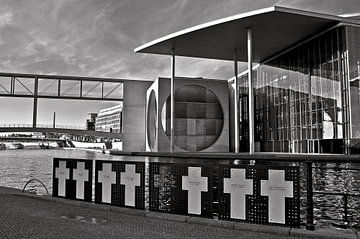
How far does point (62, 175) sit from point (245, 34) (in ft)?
95.2

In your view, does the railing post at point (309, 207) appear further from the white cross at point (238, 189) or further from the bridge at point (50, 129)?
the bridge at point (50, 129)

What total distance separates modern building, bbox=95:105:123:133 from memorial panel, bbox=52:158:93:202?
91.0 meters

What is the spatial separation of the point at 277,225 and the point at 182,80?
A: 40603 mm

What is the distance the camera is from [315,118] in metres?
32.0

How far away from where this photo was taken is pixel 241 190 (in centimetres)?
611

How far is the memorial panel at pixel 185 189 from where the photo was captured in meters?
6.44

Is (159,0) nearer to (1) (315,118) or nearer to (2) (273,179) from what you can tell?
(1) (315,118)

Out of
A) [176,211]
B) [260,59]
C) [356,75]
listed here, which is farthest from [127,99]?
[176,211]

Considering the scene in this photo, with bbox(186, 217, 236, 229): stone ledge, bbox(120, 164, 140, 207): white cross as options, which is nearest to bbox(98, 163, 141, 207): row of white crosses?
bbox(120, 164, 140, 207): white cross

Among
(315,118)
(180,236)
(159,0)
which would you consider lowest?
(180,236)

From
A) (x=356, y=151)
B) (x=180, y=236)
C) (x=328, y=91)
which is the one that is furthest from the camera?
(x=328, y=91)

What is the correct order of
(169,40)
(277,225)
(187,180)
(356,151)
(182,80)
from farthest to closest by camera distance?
(182,80) → (169,40) → (356,151) → (187,180) → (277,225)

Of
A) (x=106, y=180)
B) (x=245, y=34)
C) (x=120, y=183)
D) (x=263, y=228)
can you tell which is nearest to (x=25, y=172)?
(x=106, y=180)

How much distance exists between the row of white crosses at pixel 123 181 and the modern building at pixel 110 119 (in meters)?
92.0
